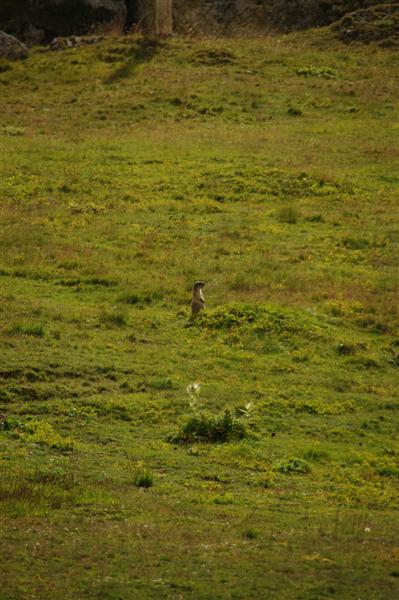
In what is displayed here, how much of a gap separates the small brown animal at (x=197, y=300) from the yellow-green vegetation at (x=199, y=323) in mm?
377


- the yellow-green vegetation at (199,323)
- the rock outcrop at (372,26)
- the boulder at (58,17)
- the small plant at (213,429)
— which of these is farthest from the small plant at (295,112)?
the small plant at (213,429)

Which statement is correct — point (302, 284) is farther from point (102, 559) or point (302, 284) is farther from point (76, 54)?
point (76, 54)

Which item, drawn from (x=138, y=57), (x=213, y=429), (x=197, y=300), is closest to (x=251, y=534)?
(x=213, y=429)

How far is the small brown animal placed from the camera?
76.3ft

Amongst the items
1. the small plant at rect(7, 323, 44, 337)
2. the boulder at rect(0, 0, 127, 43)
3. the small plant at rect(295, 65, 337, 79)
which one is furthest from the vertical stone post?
the small plant at rect(7, 323, 44, 337)

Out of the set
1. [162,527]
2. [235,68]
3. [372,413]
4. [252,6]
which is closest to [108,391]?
[372,413]

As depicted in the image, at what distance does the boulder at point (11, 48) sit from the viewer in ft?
141

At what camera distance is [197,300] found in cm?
2328

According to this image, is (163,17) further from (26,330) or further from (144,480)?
(144,480)

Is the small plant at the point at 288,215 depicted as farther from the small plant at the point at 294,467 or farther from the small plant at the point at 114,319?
the small plant at the point at 294,467

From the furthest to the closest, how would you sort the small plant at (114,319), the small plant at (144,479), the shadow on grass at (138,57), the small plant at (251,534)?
1. the shadow on grass at (138,57)
2. the small plant at (114,319)
3. the small plant at (144,479)
4. the small plant at (251,534)

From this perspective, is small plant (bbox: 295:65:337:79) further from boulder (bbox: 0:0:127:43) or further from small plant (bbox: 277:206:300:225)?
small plant (bbox: 277:206:300:225)

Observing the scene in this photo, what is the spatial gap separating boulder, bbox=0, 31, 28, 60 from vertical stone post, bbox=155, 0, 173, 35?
178 inches

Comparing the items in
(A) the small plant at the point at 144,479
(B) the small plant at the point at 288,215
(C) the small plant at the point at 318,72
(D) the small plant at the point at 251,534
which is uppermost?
(D) the small plant at the point at 251,534
